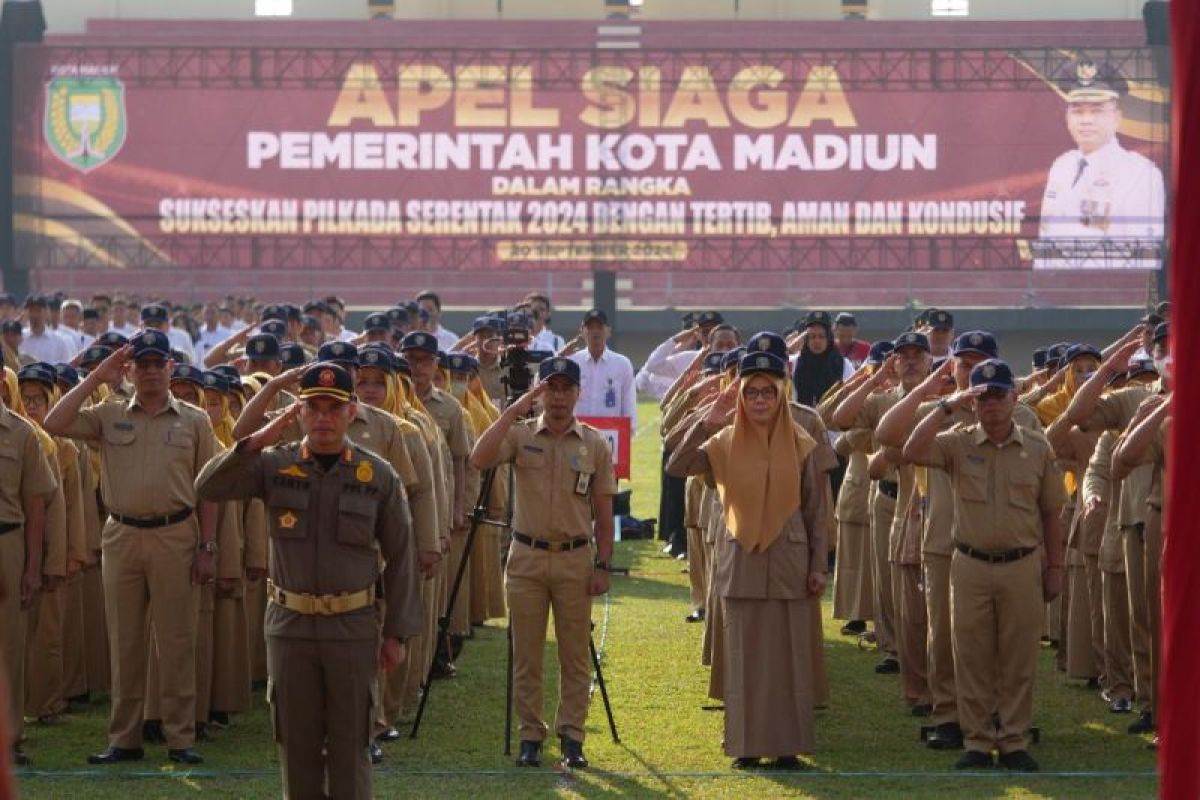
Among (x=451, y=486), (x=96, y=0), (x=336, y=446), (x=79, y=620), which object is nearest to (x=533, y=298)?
(x=451, y=486)

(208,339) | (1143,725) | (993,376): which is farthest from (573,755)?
(208,339)

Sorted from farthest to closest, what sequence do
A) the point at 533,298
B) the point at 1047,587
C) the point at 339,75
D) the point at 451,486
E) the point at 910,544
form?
1. the point at 339,75
2. the point at 533,298
3. the point at 451,486
4. the point at 910,544
5. the point at 1047,587

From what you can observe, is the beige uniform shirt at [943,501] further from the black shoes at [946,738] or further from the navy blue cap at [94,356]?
the navy blue cap at [94,356]

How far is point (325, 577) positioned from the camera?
7137 millimetres

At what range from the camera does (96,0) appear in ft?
163

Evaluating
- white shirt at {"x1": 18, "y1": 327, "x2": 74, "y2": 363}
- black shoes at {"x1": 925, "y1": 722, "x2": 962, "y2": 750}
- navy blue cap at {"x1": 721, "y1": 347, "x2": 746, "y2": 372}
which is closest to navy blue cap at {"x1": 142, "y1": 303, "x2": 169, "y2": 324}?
white shirt at {"x1": 18, "y1": 327, "x2": 74, "y2": 363}

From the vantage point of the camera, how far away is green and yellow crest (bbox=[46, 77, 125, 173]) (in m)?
34.1

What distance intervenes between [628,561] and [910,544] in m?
7.60

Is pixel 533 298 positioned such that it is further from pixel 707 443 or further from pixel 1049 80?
pixel 1049 80

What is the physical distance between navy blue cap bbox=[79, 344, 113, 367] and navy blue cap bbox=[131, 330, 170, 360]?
210cm

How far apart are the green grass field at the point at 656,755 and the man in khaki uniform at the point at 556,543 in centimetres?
30

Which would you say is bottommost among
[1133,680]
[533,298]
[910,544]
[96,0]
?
[1133,680]

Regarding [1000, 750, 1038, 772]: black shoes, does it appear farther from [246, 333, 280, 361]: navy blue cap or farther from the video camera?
[246, 333, 280, 361]: navy blue cap

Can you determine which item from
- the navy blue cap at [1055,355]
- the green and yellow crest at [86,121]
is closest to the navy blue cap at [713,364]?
the navy blue cap at [1055,355]
